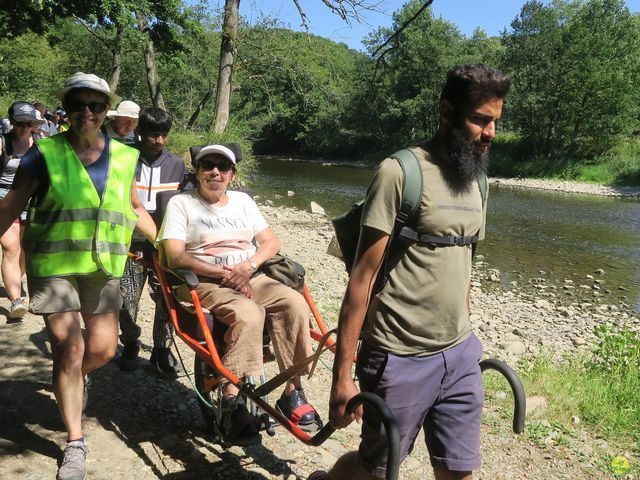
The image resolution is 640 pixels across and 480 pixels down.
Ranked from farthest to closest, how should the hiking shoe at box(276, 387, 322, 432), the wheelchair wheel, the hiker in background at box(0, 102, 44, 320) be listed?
the hiker in background at box(0, 102, 44, 320)
the wheelchair wheel
the hiking shoe at box(276, 387, 322, 432)

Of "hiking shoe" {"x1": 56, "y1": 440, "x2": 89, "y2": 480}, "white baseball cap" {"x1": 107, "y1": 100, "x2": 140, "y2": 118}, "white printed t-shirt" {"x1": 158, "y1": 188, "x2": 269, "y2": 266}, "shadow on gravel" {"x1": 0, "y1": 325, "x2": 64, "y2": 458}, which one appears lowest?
"shadow on gravel" {"x1": 0, "y1": 325, "x2": 64, "y2": 458}

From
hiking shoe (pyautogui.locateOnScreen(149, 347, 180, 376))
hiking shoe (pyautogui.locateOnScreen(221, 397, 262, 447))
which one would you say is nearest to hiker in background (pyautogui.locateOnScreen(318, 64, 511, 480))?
hiking shoe (pyautogui.locateOnScreen(221, 397, 262, 447))

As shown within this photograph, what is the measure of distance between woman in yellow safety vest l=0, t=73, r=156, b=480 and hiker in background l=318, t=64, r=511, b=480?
5.16ft

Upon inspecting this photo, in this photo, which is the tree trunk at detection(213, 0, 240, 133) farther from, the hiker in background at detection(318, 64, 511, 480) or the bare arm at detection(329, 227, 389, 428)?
the bare arm at detection(329, 227, 389, 428)

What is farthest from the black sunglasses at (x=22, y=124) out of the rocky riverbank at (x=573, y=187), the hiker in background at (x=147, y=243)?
the rocky riverbank at (x=573, y=187)

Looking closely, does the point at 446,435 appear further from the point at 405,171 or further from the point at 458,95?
the point at 458,95

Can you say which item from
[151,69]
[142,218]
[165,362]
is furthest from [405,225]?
[151,69]

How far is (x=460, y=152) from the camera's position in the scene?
2.23 meters

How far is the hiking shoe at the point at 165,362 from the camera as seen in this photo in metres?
4.57

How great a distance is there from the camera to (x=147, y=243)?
15.0 ft

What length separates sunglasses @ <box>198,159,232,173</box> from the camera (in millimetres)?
3789

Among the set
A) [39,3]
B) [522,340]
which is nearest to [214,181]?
[522,340]

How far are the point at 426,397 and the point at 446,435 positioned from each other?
199 millimetres

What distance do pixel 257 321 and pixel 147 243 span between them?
1.68 metres
